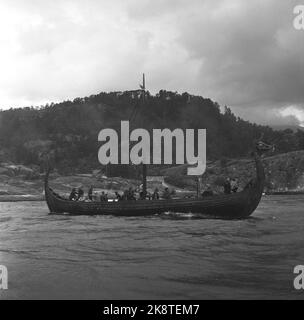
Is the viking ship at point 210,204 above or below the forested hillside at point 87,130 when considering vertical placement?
below

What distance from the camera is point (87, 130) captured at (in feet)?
589

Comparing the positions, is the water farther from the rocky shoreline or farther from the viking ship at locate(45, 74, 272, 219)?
the rocky shoreline

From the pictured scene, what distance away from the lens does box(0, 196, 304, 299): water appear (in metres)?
13.8

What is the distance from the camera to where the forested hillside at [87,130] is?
15825cm

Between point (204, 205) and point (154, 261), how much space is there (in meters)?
19.0

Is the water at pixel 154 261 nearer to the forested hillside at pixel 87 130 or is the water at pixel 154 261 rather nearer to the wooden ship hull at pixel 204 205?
the wooden ship hull at pixel 204 205

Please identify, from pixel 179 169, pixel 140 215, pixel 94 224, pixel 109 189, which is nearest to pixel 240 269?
pixel 94 224

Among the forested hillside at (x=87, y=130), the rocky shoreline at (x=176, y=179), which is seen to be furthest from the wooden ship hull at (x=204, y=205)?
the forested hillside at (x=87, y=130)

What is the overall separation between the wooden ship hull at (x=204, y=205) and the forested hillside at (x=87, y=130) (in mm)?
103185

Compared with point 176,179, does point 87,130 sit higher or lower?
higher

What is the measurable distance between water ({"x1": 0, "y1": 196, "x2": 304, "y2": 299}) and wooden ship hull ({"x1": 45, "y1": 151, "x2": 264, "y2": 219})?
246 inches

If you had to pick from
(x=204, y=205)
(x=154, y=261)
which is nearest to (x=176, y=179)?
(x=204, y=205)

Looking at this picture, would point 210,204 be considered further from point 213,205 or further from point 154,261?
point 154,261

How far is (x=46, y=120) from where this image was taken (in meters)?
184
